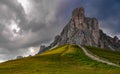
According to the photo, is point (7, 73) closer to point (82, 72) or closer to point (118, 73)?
point (82, 72)

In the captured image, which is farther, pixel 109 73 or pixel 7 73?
pixel 7 73

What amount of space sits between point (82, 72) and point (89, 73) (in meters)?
2.69

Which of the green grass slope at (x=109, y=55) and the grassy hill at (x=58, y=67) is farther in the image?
the green grass slope at (x=109, y=55)

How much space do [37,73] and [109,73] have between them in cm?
1376

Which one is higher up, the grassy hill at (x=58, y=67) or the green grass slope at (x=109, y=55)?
the green grass slope at (x=109, y=55)

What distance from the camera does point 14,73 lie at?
196 ft

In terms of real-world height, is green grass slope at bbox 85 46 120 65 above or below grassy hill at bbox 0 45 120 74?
above

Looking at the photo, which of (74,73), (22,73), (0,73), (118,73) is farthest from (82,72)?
(0,73)

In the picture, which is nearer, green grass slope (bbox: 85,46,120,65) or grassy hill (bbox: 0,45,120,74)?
grassy hill (bbox: 0,45,120,74)

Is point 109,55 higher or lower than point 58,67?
higher

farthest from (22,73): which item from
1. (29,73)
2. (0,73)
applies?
(0,73)

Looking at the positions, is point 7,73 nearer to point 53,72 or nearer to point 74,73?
point 53,72

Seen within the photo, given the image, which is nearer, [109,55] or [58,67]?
[58,67]

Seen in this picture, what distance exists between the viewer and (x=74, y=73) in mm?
56875
